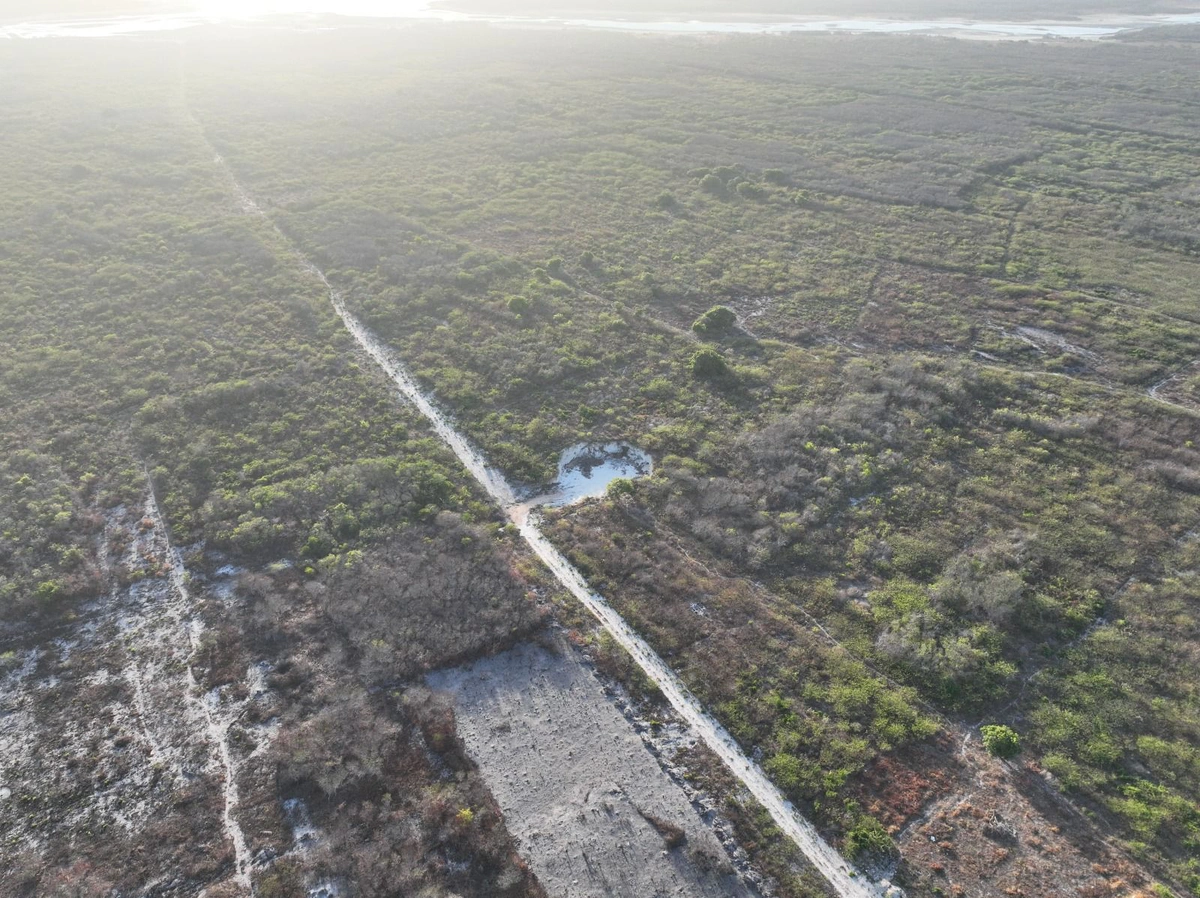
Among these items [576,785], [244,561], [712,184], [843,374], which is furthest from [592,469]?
[712,184]

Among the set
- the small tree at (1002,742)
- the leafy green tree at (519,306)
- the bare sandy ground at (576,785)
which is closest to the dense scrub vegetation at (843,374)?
the leafy green tree at (519,306)

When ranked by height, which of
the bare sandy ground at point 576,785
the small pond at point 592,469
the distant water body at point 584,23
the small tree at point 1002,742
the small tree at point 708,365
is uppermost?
the distant water body at point 584,23

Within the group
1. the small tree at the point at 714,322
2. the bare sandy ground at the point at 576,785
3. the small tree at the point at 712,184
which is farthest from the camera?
the small tree at the point at 712,184

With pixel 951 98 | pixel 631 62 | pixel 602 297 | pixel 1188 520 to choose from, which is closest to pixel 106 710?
pixel 602 297

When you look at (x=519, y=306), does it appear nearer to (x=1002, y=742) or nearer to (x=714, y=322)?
(x=714, y=322)

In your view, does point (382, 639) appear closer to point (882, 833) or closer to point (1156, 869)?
point (882, 833)

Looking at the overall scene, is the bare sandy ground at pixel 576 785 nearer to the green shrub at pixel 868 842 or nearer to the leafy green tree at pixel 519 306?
the green shrub at pixel 868 842

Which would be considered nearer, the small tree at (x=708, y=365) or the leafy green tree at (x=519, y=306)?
the small tree at (x=708, y=365)

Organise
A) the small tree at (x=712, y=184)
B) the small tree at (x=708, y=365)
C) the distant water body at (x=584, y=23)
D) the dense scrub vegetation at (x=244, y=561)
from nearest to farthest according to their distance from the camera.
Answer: the dense scrub vegetation at (x=244, y=561)
the small tree at (x=708, y=365)
the small tree at (x=712, y=184)
the distant water body at (x=584, y=23)
